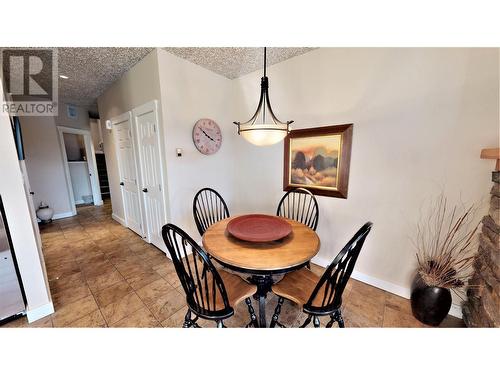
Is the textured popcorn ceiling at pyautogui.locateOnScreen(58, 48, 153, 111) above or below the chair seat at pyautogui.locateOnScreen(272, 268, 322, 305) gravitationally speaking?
above

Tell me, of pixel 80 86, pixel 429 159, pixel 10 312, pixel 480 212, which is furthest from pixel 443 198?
pixel 80 86

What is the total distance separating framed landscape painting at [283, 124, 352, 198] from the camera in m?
1.96

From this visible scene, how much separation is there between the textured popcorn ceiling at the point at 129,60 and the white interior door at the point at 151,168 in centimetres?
55

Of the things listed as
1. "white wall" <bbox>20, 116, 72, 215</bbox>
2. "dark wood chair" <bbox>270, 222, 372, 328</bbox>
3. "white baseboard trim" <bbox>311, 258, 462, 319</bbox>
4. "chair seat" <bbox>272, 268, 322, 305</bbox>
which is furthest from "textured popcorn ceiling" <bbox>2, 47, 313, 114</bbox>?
"white baseboard trim" <bbox>311, 258, 462, 319</bbox>

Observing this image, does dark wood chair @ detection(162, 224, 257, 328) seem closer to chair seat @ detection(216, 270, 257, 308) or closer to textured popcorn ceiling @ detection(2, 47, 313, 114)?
chair seat @ detection(216, 270, 257, 308)

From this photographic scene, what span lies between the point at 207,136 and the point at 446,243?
2748 mm

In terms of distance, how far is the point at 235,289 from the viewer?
1.28 meters

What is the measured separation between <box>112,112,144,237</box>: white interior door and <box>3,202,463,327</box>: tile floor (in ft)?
1.57

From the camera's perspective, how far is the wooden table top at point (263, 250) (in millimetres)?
1104

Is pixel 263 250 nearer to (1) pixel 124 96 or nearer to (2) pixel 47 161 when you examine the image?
(1) pixel 124 96

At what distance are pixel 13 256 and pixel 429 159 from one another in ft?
11.2
